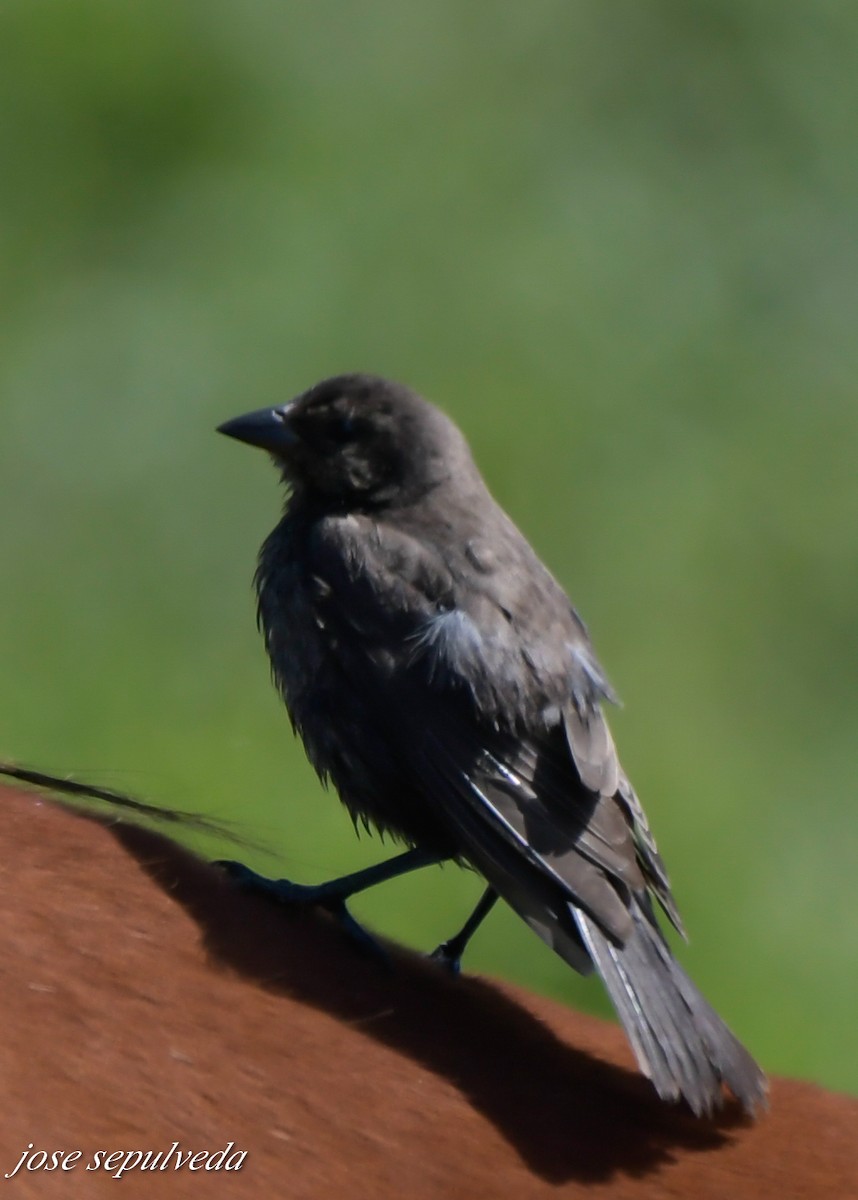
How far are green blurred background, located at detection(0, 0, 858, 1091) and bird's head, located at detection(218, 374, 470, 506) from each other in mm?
3125

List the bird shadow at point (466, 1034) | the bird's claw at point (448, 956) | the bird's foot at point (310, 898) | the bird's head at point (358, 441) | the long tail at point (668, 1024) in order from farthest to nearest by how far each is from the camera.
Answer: the bird's head at point (358, 441) < the bird's claw at point (448, 956) < the bird's foot at point (310, 898) < the long tail at point (668, 1024) < the bird shadow at point (466, 1034)

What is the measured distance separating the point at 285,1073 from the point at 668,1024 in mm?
Answer: 597

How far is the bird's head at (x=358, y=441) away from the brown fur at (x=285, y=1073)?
1201mm

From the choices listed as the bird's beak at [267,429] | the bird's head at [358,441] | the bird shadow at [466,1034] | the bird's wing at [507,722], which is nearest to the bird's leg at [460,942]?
the bird's wing at [507,722]

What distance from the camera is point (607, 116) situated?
11.9 metres

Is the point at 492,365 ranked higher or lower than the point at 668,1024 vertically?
lower

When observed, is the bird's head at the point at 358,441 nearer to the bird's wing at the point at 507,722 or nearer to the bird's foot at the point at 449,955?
the bird's wing at the point at 507,722

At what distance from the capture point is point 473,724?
9.69 feet

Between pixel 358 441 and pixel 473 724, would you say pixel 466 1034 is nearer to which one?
pixel 473 724

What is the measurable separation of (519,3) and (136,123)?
2.66 meters

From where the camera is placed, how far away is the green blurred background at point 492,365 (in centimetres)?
780

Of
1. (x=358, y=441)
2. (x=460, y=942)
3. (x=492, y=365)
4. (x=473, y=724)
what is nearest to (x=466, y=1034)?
(x=473, y=724)

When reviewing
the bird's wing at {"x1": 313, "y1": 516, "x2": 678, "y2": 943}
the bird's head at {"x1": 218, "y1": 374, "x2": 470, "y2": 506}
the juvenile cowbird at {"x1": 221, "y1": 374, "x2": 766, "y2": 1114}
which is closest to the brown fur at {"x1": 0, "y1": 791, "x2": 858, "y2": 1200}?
the juvenile cowbird at {"x1": 221, "y1": 374, "x2": 766, "y2": 1114}

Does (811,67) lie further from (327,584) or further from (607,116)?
(327,584)
